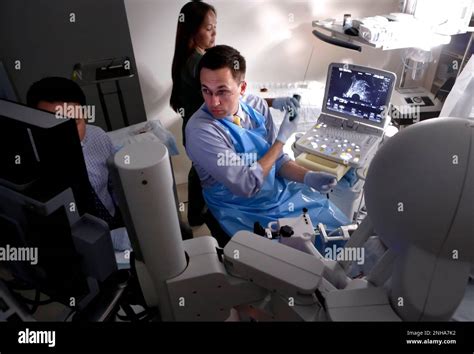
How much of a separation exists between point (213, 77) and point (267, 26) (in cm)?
151

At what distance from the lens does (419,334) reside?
0.42 meters

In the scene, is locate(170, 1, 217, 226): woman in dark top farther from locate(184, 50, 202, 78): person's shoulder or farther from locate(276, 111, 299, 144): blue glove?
locate(276, 111, 299, 144): blue glove

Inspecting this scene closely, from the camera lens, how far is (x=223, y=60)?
144cm

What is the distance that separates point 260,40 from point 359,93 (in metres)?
1.18

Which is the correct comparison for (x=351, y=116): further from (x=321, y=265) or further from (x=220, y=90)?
(x=321, y=265)

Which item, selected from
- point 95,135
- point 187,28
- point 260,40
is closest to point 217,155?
point 95,135

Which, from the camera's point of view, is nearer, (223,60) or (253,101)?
(223,60)

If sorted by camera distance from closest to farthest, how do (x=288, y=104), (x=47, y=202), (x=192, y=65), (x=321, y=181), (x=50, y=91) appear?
(x=47, y=202) < (x=50, y=91) < (x=321, y=181) < (x=288, y=104) < (x=192, y=65)

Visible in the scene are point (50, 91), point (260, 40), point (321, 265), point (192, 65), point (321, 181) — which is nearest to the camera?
point (321, 265)

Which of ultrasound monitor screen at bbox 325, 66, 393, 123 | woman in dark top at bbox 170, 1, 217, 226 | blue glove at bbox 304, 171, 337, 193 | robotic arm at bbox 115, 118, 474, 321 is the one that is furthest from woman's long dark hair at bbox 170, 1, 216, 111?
robotic arm at bbox 115, 118, 474, 321

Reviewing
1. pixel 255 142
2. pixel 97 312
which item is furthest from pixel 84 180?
pixel 255 142

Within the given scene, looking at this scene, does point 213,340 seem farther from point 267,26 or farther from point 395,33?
point 267,26

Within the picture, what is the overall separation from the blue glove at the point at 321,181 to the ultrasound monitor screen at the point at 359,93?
56 centimetres

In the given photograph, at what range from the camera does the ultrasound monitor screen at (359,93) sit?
1.80 meters
